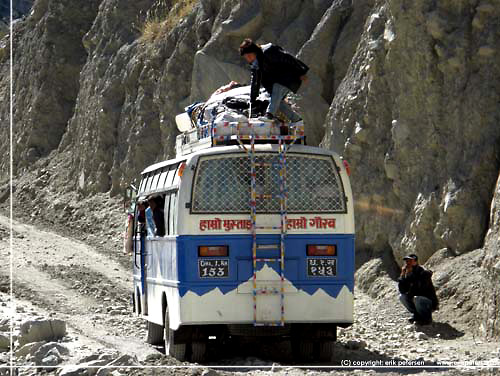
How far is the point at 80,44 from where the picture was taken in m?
47.8

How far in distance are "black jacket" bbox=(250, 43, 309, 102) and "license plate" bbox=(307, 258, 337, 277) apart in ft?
7.92

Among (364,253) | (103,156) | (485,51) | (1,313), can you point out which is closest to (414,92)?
(485,51)

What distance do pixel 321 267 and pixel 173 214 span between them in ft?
6.69

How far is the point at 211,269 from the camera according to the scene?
A: 1326 cm

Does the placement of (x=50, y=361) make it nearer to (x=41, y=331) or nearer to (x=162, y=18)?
(x=41, y=331)

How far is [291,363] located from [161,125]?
22713 millimetres

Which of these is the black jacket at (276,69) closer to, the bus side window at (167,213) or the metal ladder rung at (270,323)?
the bus side window at (167,213)

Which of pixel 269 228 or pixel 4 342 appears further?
pixel 4 342

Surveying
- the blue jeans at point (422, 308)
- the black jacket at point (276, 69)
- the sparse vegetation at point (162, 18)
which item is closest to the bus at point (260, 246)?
the black jacket at point (276, 69)

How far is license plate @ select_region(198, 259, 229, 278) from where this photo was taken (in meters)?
13.2

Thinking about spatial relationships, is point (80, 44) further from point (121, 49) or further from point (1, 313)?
point (1, 313)

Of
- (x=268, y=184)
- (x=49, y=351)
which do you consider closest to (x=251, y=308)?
(x=268, y=184)

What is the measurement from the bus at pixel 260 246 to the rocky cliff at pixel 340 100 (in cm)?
268

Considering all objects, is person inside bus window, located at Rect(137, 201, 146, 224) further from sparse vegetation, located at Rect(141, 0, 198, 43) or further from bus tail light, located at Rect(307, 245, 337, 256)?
sparse vegetation, located at Rect(141, 0, 198, 43)
